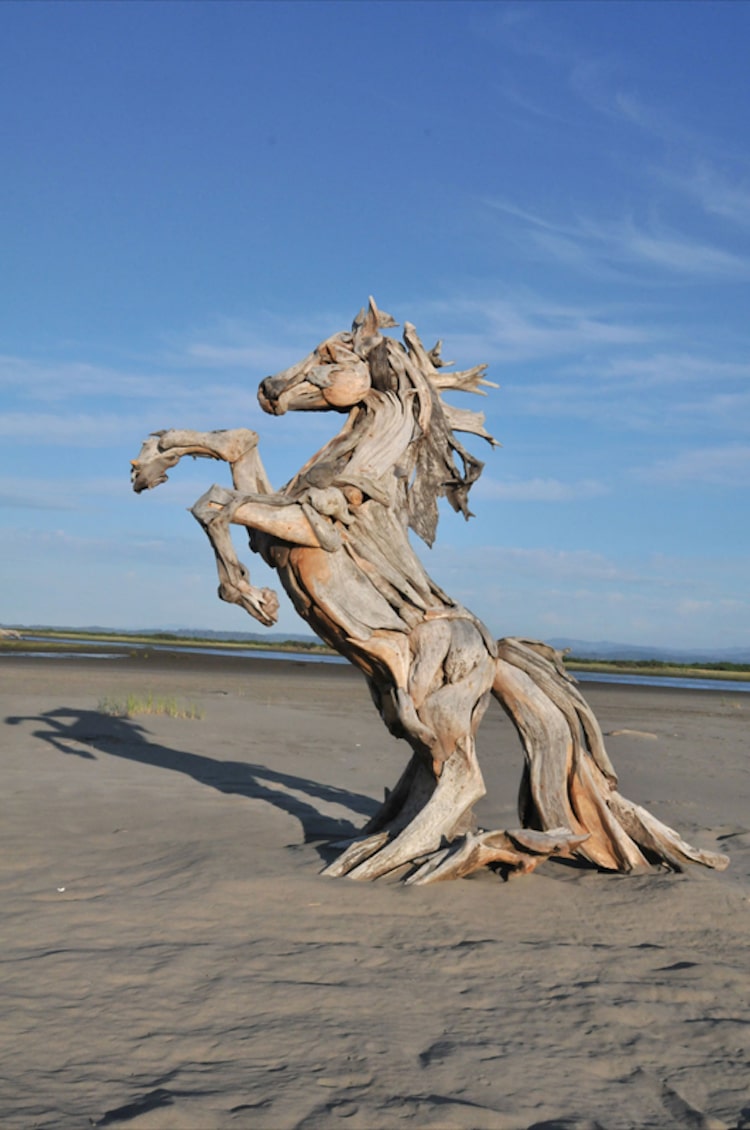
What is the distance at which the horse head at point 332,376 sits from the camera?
691 cm

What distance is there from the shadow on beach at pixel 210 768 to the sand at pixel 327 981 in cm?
12

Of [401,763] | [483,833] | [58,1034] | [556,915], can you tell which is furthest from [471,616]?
[401,763]

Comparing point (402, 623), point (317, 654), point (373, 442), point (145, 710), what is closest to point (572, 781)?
point (402, 623)

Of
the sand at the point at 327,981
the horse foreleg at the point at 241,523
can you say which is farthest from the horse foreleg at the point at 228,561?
the sand at the point at 327,981

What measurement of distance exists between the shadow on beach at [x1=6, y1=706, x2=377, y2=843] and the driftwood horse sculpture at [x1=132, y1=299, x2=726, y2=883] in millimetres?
1851

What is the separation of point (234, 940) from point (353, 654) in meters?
2.19

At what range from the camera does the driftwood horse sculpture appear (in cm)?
644

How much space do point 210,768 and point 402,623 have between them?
601cm

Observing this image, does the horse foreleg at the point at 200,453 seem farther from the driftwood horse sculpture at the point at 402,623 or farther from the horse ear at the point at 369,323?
the horse ear at the point at 369,323

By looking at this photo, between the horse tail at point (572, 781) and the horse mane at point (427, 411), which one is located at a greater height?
the horse mane at point (427, 411)

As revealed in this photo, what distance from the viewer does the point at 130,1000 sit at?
438cm

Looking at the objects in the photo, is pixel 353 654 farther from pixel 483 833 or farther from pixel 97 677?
pixel 97 677

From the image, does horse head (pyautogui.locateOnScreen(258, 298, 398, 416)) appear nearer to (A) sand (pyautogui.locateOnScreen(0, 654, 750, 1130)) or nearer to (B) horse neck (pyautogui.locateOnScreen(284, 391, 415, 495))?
(B) horse neck (pyautogui.locateOnScreen(284, 391, 415, 495))

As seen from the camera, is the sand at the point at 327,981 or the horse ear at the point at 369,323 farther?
the horse ear at the point at 369,323
